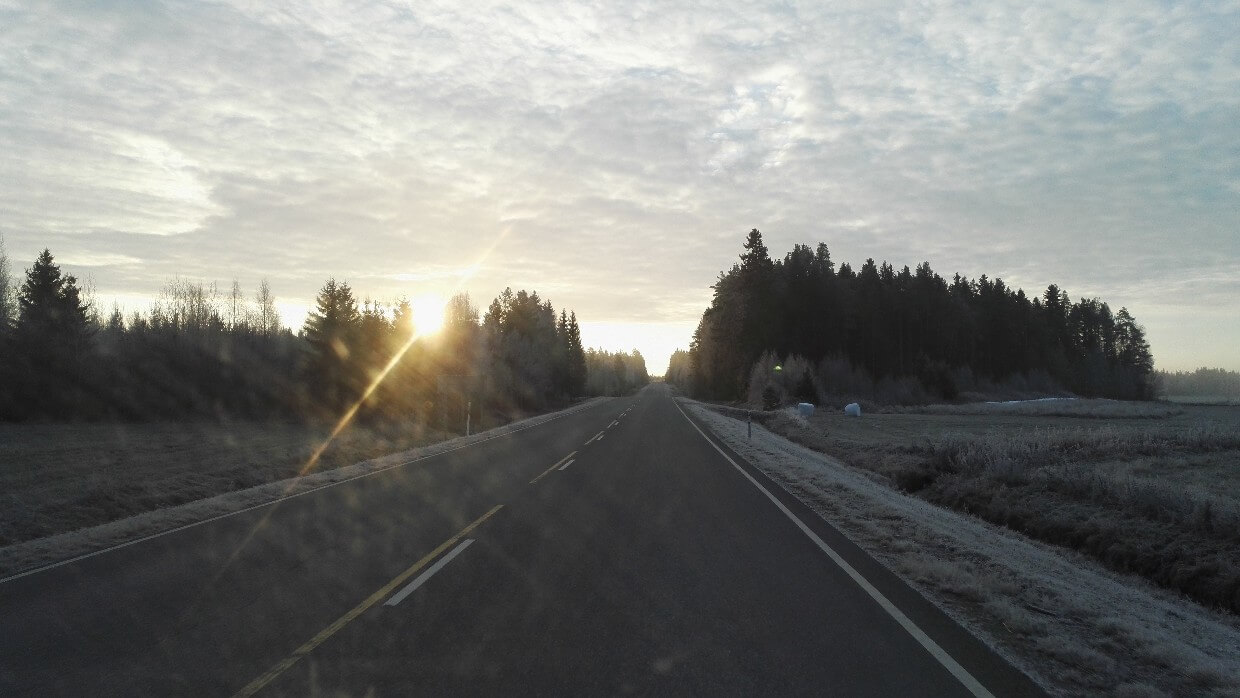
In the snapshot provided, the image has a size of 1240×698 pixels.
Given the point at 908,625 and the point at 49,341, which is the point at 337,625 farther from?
the point at 49,341

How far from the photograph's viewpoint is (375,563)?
805 cm

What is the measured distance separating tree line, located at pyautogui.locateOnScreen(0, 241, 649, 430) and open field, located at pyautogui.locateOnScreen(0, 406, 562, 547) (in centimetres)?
519

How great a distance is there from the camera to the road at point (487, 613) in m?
4.71

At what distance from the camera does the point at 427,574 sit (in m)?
7.49

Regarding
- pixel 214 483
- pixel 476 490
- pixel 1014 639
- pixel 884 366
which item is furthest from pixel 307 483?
pixel 884 366

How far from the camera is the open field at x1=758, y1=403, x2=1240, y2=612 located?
33.3ft

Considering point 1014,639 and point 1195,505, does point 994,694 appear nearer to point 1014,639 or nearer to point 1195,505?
point 1014,639

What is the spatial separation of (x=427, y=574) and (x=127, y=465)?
61.9ft

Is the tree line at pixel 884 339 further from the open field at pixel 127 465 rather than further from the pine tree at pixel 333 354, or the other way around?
the open field at pixel 127 465

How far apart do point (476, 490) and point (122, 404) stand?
40.9 m

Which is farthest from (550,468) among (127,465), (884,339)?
(884,339)

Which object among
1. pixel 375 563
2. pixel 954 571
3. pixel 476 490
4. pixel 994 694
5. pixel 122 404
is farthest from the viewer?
pixel 122 404

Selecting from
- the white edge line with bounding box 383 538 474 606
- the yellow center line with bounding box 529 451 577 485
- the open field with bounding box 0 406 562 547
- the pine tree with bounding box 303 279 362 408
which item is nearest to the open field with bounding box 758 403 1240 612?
the yellow center line with bounding box 529 451 577 485

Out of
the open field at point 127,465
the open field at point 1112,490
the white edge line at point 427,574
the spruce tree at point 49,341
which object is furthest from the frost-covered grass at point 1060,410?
the spruce tree at point 49,341
